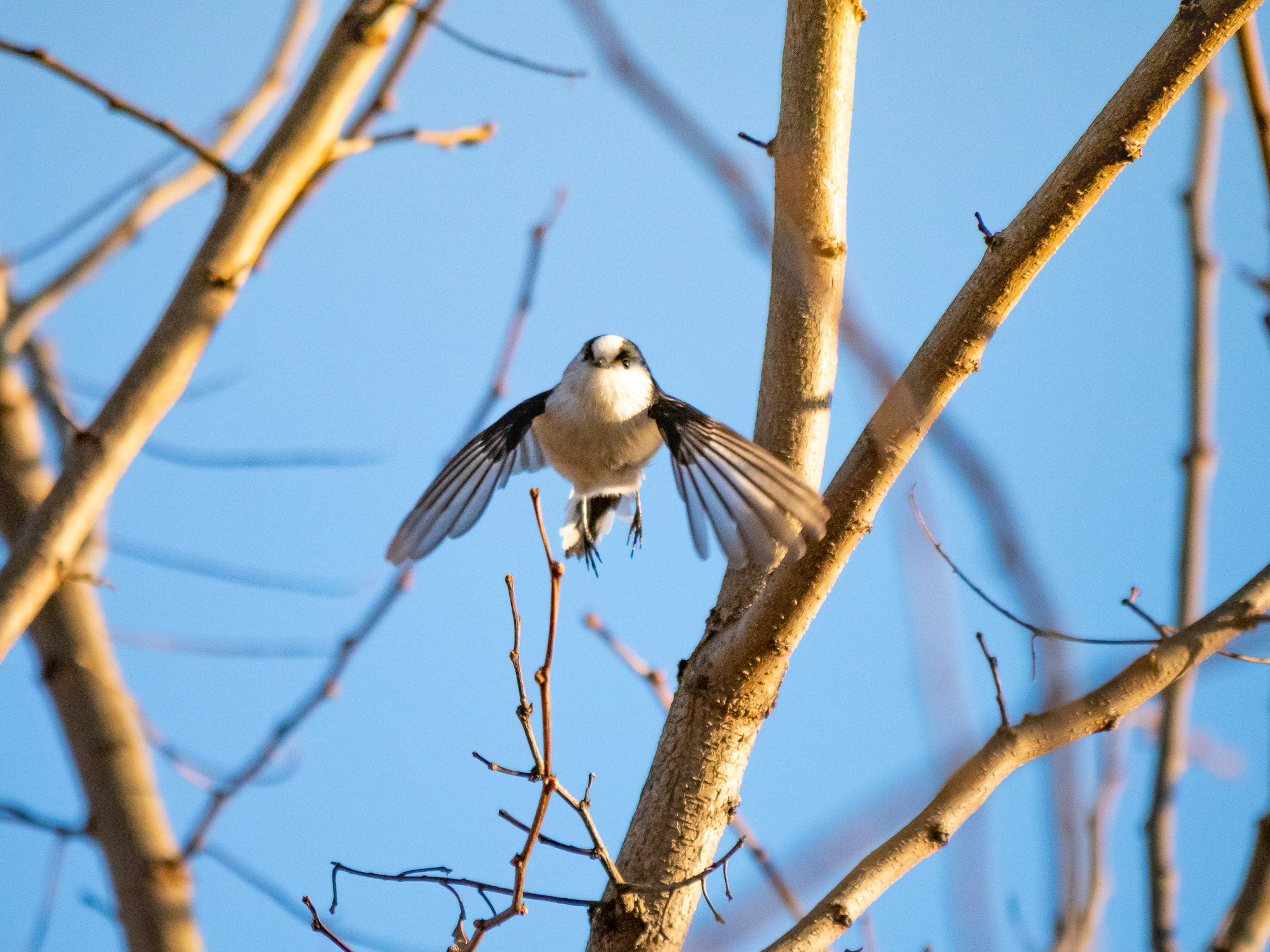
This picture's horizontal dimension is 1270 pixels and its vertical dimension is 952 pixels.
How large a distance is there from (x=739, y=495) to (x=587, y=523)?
0.71 m

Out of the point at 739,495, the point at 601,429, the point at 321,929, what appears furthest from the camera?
the point at 601,429

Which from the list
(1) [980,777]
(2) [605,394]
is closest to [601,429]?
(2) [605,394]

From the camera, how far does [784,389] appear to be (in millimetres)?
1720

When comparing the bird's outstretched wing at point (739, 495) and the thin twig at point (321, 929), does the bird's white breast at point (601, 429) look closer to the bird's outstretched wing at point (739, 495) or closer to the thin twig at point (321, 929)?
the bird's outstretched wing at point (739, 495)

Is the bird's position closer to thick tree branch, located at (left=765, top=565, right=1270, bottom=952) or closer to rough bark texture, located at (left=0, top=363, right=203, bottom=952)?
thick tree branch, located at (left=765, top=565, right=1270, bottom=952)

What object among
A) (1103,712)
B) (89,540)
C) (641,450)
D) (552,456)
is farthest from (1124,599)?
(89,540)

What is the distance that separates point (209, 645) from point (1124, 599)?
149cm

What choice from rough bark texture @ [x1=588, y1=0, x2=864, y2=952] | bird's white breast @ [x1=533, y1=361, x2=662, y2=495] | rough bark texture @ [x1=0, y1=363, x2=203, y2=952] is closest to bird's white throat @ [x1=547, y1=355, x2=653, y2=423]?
bird's white breast @ [x1=533, y1=361, x2=662, y2=495]

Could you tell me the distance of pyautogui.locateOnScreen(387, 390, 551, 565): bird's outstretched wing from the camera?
2.15 meters

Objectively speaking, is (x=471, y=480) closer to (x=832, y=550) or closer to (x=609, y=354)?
(x=609, y=354)

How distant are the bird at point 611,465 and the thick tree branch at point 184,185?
0.69 meters

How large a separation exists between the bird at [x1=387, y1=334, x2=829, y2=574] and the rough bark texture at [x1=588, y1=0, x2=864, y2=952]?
3.6 inches

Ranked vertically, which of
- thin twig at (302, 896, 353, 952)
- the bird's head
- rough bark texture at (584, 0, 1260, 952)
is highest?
the bird's head

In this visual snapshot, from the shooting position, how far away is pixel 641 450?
2125mm
